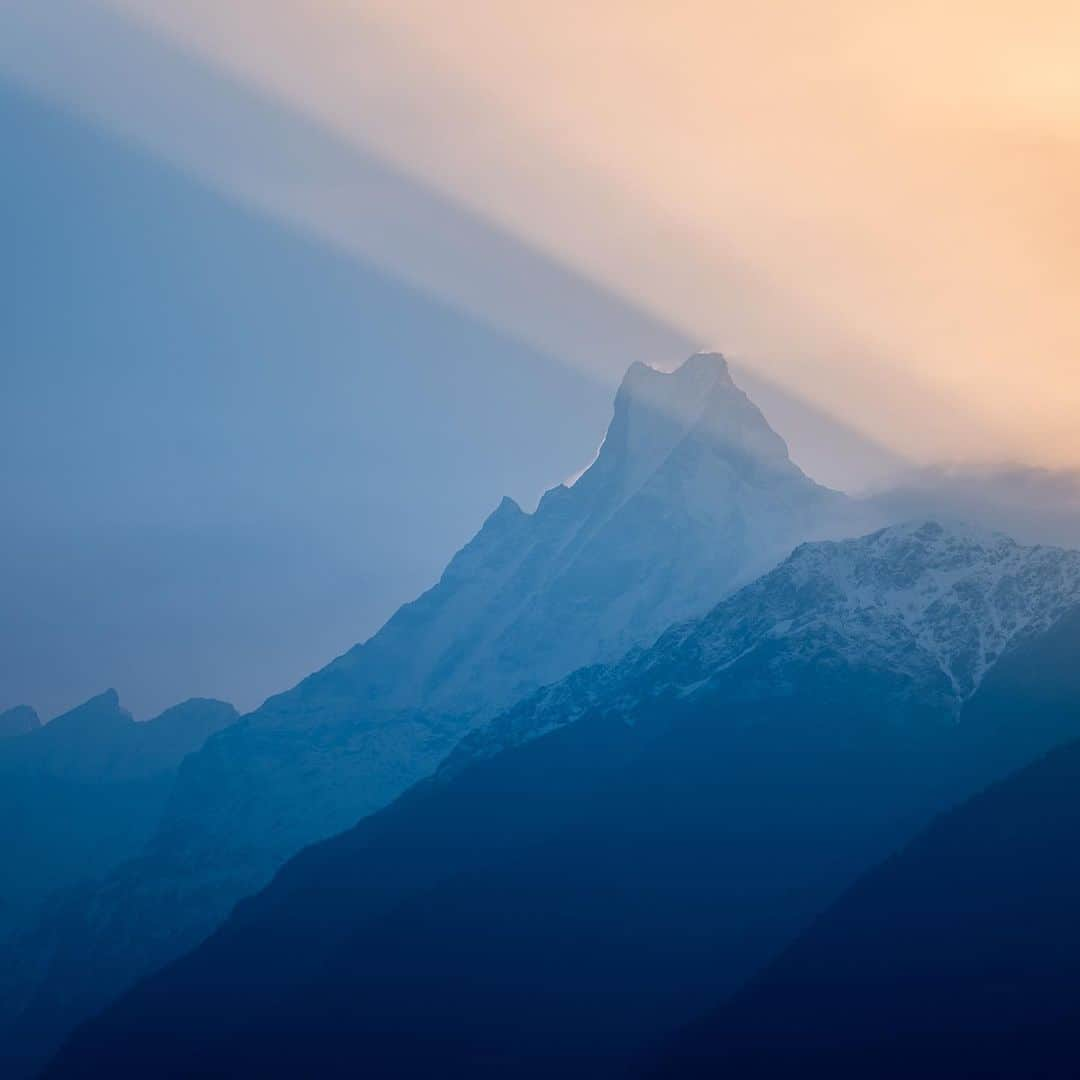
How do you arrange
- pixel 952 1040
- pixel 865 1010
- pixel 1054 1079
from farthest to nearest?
1. pixel 865 1010
2. pixel 952 1040
3. pixel 1054 1079

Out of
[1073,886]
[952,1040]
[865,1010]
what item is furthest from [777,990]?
[1073,886]

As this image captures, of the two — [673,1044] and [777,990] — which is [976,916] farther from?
[673,1044]

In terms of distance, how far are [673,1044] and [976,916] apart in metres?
44.1

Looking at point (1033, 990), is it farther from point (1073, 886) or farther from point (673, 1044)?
point (673, 1044)

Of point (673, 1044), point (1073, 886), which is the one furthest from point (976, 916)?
point (673, 1044)

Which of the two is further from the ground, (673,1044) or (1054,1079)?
(673,1044)

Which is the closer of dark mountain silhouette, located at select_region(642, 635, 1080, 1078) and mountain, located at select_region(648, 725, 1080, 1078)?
dark mountain silhouette, located at select_region(642, 635, 1080, 1078)

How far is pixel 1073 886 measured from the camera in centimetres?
19512

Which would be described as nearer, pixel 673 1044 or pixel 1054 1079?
pixel 1054 1079

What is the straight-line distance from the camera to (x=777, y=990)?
19762 centimetres

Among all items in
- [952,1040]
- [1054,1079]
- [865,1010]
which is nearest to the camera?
[1054,1079]

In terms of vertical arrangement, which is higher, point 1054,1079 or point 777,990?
point 777,990

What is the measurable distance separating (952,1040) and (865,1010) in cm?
1385

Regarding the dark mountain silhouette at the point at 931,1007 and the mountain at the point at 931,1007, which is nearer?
the dark mountain silhouette at the point at 931,1007
